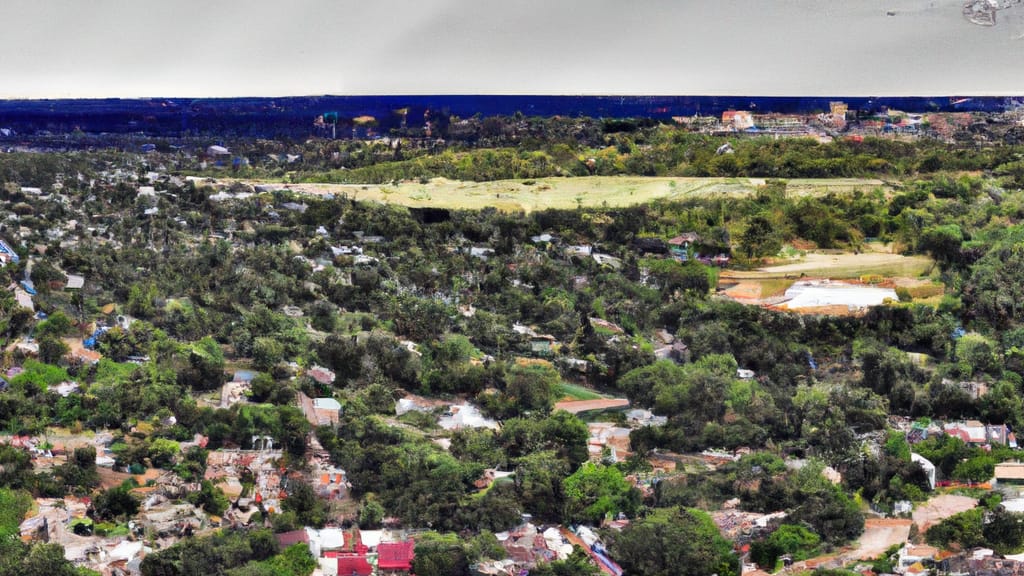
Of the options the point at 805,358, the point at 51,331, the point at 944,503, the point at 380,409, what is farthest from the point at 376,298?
the point at 944,503

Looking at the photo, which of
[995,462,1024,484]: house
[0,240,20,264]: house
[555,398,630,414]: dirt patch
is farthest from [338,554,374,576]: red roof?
[0,240,20,264]: house

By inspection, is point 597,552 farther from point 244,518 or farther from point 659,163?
point 659,163

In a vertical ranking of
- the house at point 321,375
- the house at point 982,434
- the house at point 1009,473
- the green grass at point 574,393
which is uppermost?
the house at point 321,375

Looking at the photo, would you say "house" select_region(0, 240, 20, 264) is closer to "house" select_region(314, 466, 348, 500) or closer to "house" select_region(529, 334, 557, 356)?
"house" select_region(314, 466, 348, 500)

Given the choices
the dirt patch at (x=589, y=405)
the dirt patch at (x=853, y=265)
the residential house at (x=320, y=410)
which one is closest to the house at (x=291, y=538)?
the residential house at (x=320, y=410)

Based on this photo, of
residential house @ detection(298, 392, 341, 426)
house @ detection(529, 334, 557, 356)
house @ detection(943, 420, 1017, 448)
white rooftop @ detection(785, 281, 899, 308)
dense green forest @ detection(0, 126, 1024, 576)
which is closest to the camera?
dense green forest @ detection(0, 126, 1024, 576)

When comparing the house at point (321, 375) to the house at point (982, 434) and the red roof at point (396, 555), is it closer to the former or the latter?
the red roof at point (396, 555)
